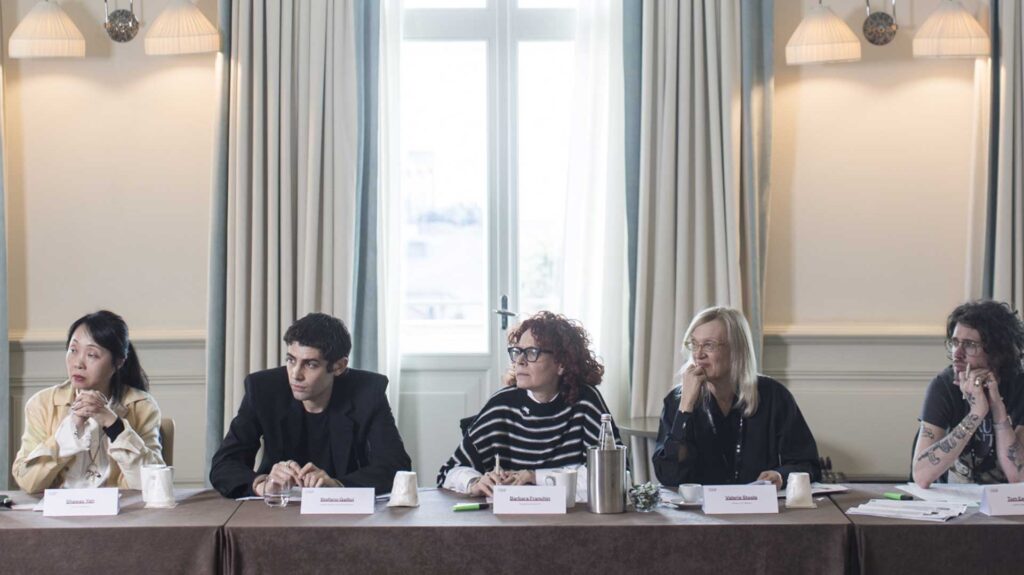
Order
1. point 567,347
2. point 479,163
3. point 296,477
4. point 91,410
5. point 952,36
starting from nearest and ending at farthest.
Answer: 1. point 296,477
2. point 91,410
3. point 567,347
4. point 952,36
5. point 479,163

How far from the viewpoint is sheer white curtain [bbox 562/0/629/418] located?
15.5 feet

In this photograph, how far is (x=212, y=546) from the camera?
2.44 metres

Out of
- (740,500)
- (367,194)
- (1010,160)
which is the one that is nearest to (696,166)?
(1010,160)

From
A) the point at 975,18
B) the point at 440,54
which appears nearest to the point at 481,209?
the point at 440,54

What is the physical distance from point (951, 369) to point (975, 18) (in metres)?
1.98

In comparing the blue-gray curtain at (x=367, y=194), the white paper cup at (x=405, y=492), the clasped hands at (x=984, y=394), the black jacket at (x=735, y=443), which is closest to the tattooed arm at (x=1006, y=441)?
the clasped hands at (x=984, y=394)

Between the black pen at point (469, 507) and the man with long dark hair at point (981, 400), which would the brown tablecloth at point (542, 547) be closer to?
the black pen at point (469, 507)

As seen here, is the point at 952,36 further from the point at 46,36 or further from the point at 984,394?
the point at 46,36

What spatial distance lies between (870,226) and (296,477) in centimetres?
284

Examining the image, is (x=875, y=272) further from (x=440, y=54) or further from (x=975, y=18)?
(x=440, y=54)

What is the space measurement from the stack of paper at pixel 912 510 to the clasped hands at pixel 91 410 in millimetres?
1787

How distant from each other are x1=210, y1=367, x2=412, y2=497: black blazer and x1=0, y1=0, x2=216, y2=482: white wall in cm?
178

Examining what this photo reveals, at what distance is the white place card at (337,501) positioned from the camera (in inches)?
102

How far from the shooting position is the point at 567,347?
3135mm
